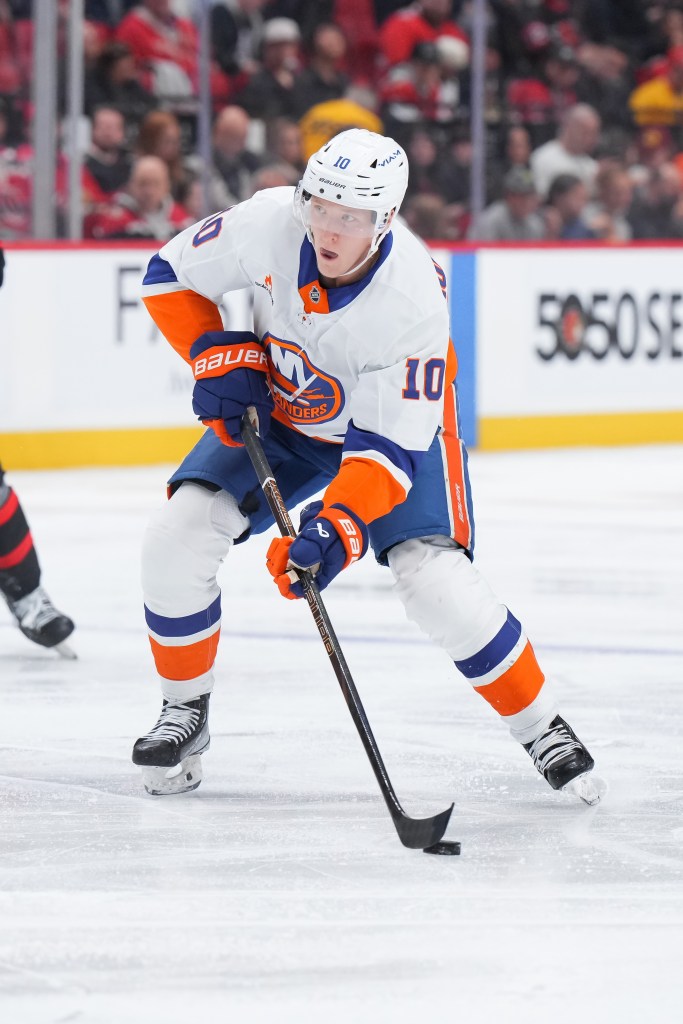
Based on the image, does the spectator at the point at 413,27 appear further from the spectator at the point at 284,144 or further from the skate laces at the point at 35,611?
the skate laces at the point at 35,611

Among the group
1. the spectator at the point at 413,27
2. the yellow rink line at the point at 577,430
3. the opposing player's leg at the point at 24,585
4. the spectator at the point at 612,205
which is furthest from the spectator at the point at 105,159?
the opposing player's leg at the point at 24,585

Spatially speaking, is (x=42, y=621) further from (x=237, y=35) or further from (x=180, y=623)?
(x=237, y=35)

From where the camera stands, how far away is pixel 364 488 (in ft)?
8.82

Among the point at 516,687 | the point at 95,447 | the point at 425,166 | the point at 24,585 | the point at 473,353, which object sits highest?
the point at 425,166

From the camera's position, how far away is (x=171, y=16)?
25.2 ft

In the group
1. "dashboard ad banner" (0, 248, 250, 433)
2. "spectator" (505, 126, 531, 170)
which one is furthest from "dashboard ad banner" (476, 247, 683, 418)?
"dashboard ad banner" (0, 248, 250, 433)

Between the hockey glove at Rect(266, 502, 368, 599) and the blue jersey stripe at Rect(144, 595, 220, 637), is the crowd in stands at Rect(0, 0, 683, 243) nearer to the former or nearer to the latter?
the blue jersey stripe at Rect(144, 595, 220, 637)

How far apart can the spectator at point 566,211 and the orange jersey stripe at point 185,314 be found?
5.57 m

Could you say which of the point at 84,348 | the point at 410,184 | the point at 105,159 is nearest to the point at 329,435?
the point at 84,348

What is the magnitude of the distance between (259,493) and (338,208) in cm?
53

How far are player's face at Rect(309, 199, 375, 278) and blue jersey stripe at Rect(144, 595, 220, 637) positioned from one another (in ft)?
1.99

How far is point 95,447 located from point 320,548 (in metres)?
4.74

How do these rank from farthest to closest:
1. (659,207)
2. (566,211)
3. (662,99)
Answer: (662,99) → (659,207) → (566,211)

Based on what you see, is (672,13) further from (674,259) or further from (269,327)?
(269,327)
